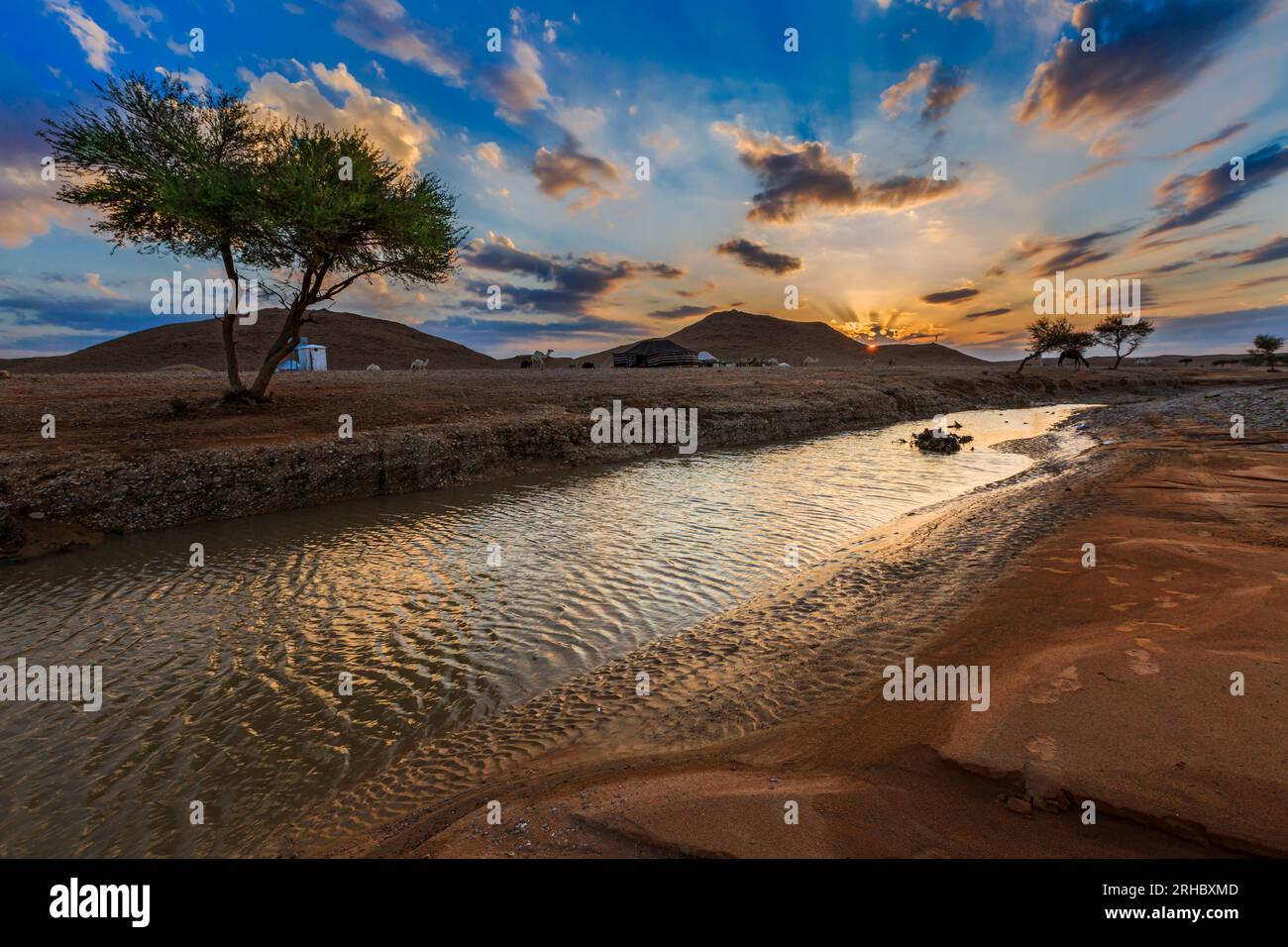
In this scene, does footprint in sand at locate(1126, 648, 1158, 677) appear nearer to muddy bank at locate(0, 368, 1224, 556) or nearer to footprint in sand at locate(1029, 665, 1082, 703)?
footprint in sand at locate(1029, 665, 1082, 703)

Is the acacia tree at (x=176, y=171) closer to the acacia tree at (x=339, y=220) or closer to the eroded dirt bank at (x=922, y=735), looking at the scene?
the acacia tree at (x=339, y=220)

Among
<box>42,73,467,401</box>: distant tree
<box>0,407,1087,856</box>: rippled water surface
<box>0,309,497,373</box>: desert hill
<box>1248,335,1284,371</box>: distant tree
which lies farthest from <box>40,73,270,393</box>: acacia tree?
<box>1248,335,1284,371</box>: distant tree

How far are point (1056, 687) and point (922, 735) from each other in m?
1.24

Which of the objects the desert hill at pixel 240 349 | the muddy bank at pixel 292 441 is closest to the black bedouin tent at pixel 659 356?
the desert hill at pixel 240 349

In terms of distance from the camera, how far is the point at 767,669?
585 centimetres

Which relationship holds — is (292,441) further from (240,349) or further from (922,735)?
(240,349)

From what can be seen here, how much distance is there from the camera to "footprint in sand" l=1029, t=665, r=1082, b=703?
13.8 feet

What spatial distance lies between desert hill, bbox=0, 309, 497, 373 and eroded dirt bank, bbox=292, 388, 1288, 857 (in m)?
85.9

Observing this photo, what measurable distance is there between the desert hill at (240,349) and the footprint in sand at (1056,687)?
291ft

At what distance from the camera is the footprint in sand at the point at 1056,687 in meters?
4.22

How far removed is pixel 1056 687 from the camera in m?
4.34
